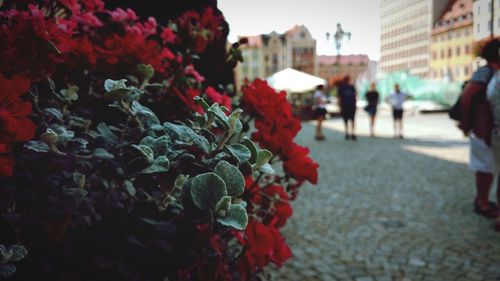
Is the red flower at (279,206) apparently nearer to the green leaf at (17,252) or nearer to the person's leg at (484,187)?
the green leaf at (17,252)

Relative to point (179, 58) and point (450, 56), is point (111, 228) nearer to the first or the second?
point (179, 58)

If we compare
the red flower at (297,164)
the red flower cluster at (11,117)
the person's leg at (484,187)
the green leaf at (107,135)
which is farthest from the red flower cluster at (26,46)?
the person's leg at (484,187)

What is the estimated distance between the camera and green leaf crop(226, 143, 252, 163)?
105 centimetres

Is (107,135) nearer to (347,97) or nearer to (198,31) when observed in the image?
(198,31)

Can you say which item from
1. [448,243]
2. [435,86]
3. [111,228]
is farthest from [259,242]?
[435,86]

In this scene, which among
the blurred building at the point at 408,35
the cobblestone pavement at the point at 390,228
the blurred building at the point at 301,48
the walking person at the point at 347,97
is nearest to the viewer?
the cobblestone pavement at the point at 390,228

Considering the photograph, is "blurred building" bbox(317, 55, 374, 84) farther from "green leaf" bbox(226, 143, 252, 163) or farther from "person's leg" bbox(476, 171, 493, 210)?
"green leaf" bbox(226, 143, 252, 163)

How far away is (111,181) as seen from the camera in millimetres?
1282

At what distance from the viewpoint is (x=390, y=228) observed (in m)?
4.25

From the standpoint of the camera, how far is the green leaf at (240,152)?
41.5 inches

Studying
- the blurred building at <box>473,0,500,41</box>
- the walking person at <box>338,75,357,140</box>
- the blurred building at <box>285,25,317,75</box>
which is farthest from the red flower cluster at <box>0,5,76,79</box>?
the blurred building at <box>285,25,317,75</box>

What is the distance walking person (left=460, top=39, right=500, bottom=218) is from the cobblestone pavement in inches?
13.7

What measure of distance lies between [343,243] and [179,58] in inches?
89.9

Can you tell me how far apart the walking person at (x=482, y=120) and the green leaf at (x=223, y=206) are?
394 centimetres
